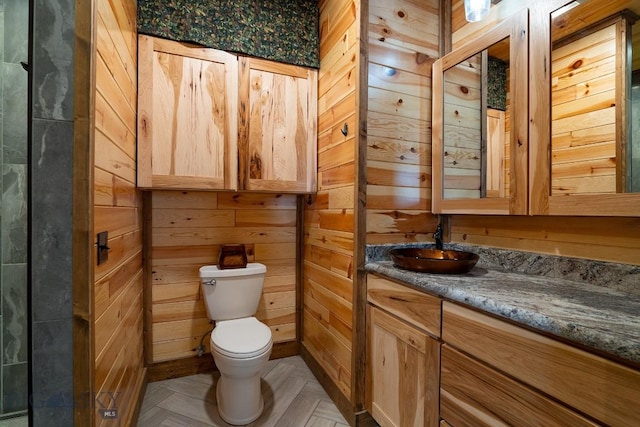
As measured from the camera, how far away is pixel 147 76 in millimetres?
1675

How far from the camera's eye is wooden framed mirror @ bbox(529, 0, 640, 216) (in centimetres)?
101

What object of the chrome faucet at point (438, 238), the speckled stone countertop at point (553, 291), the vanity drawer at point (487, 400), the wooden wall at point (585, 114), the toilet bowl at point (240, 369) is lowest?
the toilet bowl at point (240, 369)

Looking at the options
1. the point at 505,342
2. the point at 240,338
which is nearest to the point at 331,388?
the point at 240,338

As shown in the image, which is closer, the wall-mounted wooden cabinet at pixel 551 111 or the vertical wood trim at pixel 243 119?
the wall-mounted wooden cabinet at pixel 551 111

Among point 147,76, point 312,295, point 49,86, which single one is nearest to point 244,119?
point 147,76

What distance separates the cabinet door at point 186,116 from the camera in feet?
5.50

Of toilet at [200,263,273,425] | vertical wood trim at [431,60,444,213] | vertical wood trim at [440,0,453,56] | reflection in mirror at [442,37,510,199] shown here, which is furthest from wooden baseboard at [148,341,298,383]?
vertical wood trim at [440,0,453,56]

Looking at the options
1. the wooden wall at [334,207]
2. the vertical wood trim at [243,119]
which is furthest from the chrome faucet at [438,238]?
the vertical wood trim at [243,119]

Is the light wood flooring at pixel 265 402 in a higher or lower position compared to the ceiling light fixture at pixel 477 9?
lower

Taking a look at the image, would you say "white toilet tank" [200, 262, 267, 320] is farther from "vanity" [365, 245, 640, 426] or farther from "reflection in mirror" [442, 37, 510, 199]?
"reflection in mirror" [442, 37, 510, 199]

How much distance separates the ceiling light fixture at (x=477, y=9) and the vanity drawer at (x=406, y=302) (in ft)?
4.72

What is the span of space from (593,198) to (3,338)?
284cm

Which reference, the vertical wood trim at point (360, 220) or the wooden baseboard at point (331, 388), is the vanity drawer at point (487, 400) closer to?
the vertical wood trim at point (360, 220)

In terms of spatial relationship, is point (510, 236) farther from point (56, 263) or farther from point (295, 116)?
A: point (56, 263)
